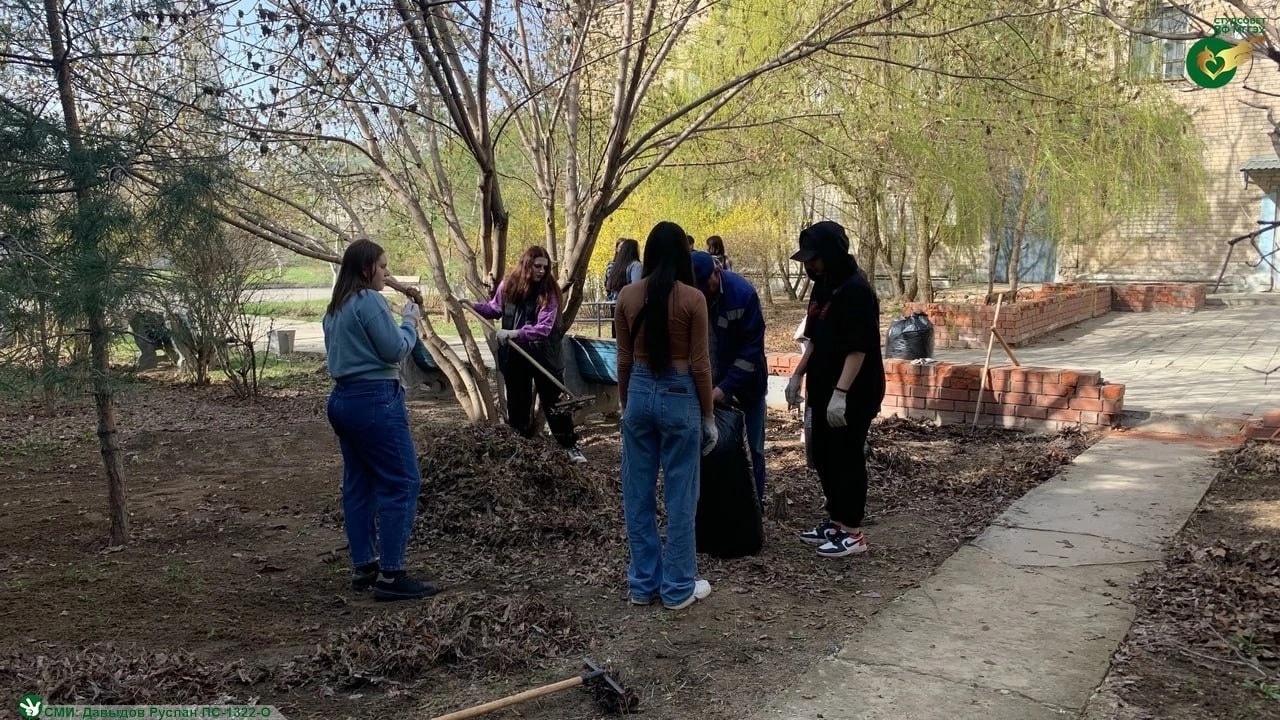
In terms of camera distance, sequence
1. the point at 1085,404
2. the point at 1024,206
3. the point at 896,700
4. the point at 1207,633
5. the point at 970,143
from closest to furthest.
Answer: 1. the point at 896,700
2. the point at 1207,633
3. the point at 1085,404
4. the point at 970,143
5. the point at 1024,206

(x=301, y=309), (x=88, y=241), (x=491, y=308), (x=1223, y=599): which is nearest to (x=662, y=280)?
(x=88, y=241)

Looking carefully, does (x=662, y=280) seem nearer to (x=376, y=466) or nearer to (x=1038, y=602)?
(x=376, y=466)

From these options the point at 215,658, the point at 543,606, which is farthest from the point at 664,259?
the point at 215,658

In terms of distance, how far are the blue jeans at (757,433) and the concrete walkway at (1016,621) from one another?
110cm

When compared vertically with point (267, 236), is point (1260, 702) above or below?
below

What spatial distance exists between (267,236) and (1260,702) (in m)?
5.14

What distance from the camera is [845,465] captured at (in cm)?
443

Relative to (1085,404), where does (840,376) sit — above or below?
above

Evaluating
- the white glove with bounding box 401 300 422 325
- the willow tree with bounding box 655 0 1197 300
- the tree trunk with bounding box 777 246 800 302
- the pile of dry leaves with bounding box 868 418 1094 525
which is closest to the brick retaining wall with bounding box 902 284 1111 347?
the willow tree with bounding box 655 0 1197 300

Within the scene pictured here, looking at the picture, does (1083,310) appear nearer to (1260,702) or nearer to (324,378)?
(324,378)

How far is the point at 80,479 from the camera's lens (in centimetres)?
634

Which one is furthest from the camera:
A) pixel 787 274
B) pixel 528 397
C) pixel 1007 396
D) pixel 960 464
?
pixel 787 274

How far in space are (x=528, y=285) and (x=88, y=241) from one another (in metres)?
2.86

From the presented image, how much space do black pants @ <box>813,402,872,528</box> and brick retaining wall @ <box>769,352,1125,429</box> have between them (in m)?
2.79
